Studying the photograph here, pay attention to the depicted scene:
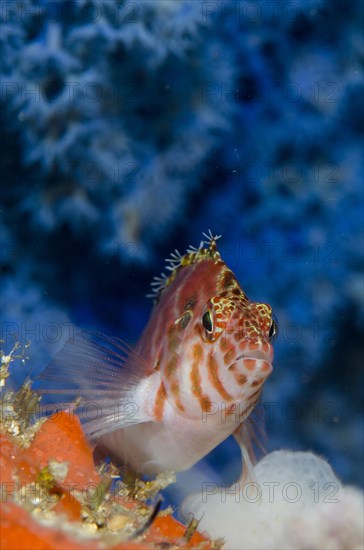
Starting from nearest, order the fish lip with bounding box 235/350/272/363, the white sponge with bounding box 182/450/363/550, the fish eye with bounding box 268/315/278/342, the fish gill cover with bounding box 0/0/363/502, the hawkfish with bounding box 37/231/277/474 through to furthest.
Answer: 1. the fish lip with bounding box 235/350/272/363
2. the hawkfish with bounding box 37/231/277/474
3. the fish eye with bounding box 268/315/278/342
4. the white sponge with bounding box 182/450/363/550
5. the fish gill cover with bounding box 0/0/363/502

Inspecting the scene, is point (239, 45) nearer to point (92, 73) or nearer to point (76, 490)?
point (92, 73)

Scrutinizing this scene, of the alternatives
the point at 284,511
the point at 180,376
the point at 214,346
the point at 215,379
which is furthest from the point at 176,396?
the point at 284,511

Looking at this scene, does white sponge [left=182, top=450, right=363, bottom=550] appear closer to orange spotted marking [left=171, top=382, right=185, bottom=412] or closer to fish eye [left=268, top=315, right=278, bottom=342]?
orange spotted marking [left=171, top=382, right=185, bottom=412]

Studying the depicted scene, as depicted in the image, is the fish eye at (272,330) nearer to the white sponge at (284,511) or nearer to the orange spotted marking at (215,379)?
the orange spotted marking at (215,379)

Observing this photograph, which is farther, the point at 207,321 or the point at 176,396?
the point at 176,396

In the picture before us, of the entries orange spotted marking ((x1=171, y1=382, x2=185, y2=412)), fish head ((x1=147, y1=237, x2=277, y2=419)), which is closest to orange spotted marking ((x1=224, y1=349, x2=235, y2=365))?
fish head ((x1=147, y1=237, x2=277, y2=419))

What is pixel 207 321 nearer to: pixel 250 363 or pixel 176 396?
pixel 250 363
